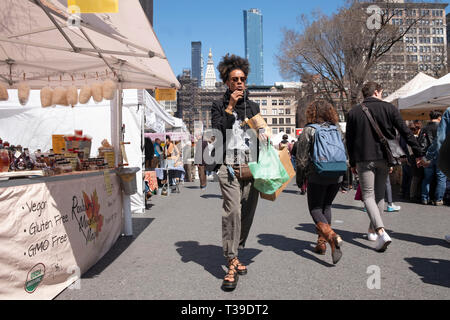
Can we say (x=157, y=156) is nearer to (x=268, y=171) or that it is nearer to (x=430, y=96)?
(x=430, y=96)

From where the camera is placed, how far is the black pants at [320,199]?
431 centimetres

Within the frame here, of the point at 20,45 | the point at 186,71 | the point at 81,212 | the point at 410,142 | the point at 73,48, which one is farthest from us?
the point at 186,71

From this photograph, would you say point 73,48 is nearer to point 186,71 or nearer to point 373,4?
point 373,4

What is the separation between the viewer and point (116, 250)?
16.7 ft

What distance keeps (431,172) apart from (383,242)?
15.8 feet

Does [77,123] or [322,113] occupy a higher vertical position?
[77,123]

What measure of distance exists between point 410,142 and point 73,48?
14.7ft

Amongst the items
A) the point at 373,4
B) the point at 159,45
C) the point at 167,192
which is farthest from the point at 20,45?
the point at 373,4

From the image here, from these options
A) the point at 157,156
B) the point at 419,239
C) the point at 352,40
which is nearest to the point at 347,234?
the point at 419,239

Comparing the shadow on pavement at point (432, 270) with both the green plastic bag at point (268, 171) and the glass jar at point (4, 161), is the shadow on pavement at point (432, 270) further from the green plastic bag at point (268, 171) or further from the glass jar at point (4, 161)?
the glass jar at point (4, 161)

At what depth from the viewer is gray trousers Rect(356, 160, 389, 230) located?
184 inches

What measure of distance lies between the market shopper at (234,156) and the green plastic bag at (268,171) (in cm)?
13

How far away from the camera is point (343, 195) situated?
10.7 metres
